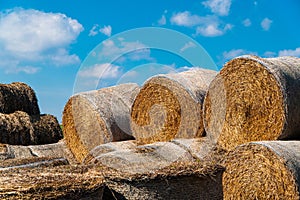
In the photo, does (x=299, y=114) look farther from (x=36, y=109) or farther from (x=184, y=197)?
(x=36, y=109)

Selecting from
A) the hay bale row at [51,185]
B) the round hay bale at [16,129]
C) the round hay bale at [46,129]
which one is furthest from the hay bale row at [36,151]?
the hay bale row at [51,185]

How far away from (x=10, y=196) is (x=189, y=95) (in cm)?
326

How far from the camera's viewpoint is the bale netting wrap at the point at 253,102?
16.1 feet

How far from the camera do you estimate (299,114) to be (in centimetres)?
496

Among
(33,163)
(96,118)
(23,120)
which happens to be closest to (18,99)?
(23,120)

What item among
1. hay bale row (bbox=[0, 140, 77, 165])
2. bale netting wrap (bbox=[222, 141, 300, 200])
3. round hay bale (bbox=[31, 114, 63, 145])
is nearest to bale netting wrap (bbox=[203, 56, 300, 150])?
bale netting wrap (bbox=[222, 141, 300, 200])

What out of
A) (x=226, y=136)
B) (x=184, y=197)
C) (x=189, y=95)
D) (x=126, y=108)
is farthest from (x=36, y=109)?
(x=184, y=197)

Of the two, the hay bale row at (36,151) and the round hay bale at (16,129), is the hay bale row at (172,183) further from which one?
the round hay bale at (16,129)

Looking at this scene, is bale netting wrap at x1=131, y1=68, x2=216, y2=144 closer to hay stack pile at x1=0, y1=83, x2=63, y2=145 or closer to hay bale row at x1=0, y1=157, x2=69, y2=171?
hay bale row at x1=0, y1=157, x2=69, y2=171

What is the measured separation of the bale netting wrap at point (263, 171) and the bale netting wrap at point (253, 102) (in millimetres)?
432

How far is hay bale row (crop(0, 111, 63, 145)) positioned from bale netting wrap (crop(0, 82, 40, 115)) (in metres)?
0.29

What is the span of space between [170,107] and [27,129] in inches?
122

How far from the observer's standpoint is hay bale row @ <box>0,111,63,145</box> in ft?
25.1

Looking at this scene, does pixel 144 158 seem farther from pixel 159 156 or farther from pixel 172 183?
pixel 172 183
